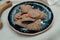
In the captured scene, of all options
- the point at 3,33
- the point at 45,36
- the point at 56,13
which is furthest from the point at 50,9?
the point at 3,33

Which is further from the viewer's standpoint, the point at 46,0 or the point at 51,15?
the point at 46,0

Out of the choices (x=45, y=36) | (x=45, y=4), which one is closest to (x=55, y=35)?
(x=45, y=36)

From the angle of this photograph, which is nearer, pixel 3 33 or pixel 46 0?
pixel 3 33

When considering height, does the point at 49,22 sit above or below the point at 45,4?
below

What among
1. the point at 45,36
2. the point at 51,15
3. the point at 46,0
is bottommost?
the point at 45,36

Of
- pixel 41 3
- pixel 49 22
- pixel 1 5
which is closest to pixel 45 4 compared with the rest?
pixel 41 3

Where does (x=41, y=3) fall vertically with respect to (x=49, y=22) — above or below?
above

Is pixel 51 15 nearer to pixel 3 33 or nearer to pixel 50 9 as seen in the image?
pixel 50 9

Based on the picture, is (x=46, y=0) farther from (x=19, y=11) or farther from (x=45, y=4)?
(x=19, y=11)

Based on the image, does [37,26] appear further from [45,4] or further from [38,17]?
[45,4]
